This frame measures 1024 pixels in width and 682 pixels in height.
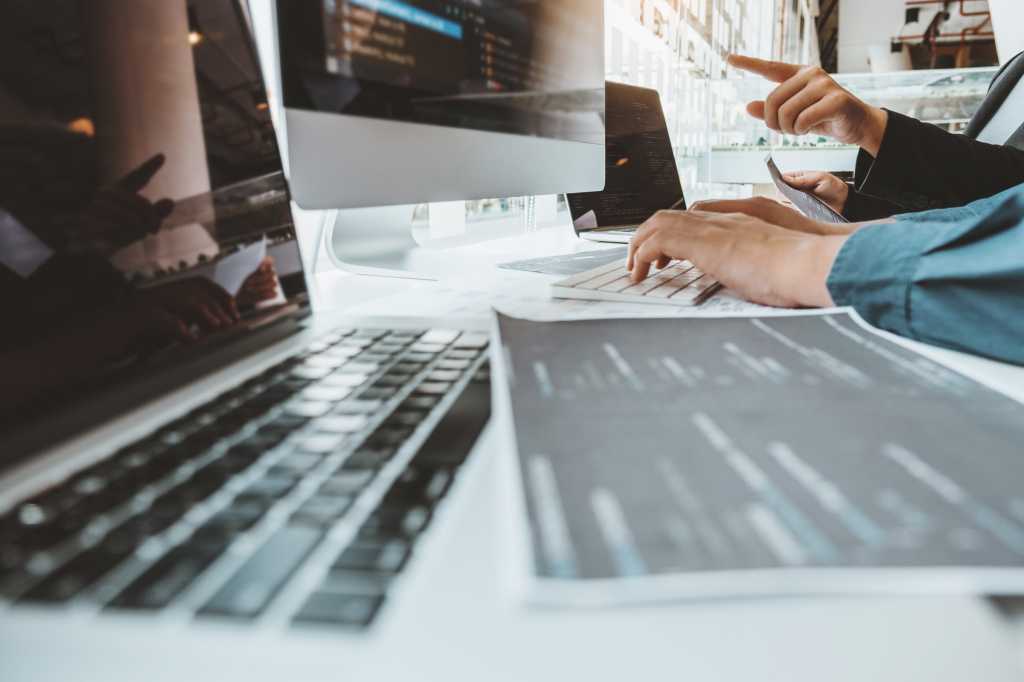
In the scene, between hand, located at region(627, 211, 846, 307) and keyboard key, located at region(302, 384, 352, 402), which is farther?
hand, located at region(627, 211, 846, 307)

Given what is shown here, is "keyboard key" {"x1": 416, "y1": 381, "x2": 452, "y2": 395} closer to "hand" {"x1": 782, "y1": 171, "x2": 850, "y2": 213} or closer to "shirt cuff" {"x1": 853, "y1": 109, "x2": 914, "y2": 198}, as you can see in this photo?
"shirt cuff" {"x1": 853, "y1": 109, "x2": 914, "y2": 198}

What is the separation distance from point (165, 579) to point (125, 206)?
0.28 m

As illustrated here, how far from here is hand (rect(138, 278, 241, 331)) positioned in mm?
380

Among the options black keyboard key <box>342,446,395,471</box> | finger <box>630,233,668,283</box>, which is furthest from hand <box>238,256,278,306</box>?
finger <box>630,233,668,283</box>

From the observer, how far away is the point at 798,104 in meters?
0.98

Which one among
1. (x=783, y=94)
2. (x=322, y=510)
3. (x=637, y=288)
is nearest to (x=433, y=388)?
(x=322, y=510)

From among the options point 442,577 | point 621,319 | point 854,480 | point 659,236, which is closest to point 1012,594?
point 854,480

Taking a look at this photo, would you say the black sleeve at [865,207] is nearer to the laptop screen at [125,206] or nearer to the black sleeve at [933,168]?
the black sleeve at [933,168]

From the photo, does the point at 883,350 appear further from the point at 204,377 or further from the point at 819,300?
the point at 204,377

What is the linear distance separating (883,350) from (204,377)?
16.6 inches

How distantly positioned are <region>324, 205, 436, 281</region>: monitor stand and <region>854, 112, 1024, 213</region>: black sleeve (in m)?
0.76

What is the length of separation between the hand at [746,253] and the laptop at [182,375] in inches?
11.3

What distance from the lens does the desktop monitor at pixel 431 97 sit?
0.48m

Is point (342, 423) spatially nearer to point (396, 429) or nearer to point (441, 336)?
point (396, 429)
